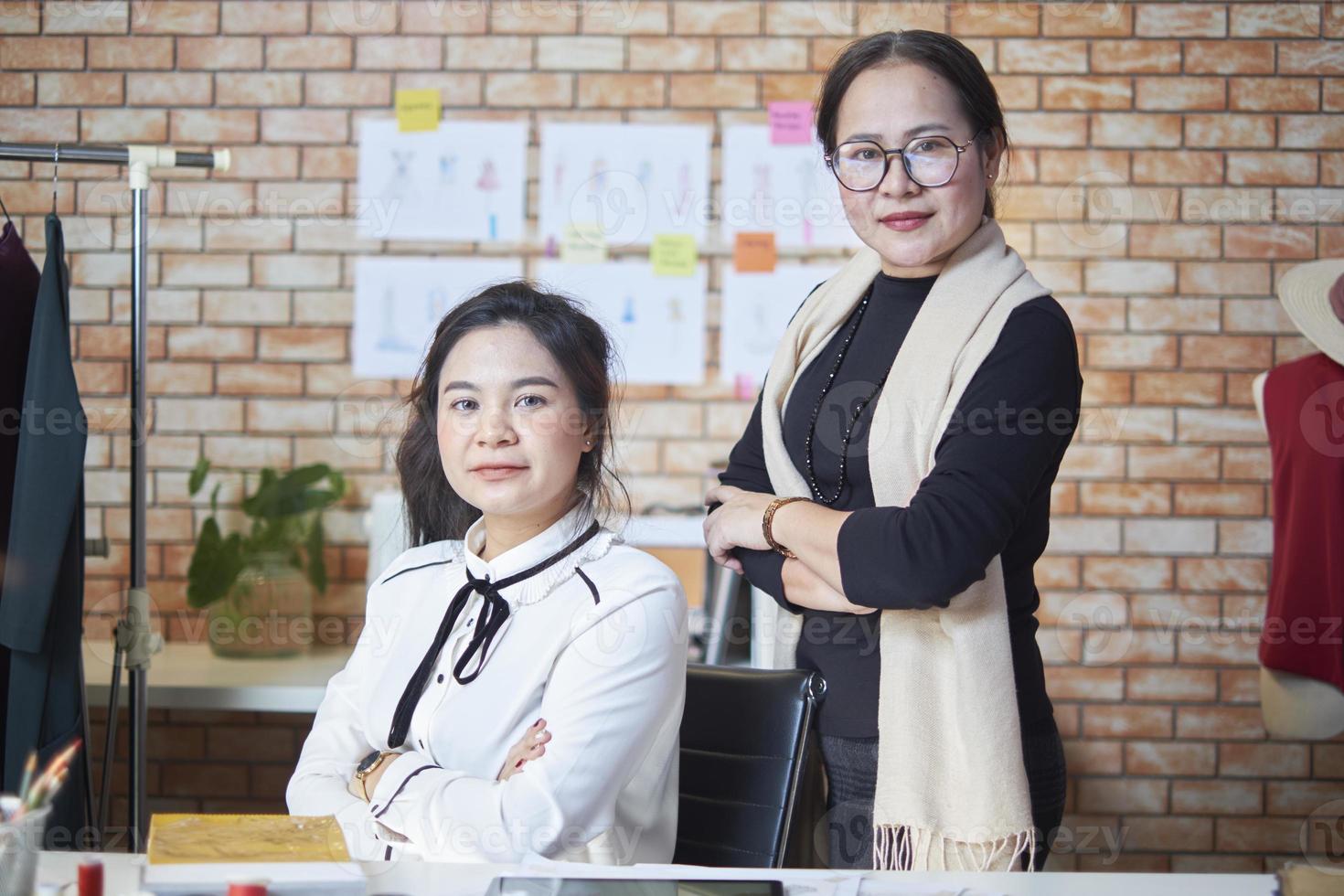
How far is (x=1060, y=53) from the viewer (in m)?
3.12

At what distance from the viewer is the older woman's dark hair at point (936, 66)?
1576mm

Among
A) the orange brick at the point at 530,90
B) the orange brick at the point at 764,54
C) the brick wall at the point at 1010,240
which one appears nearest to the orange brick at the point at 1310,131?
the brick wall at the point at 1010,240

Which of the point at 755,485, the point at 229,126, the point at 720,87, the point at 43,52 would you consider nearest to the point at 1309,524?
the point at 755,485

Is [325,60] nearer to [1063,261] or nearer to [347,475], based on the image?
[347,475]

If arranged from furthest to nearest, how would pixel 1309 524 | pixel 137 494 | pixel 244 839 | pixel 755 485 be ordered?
pixel 1309 524
pixel 137 494
pixel 755 485
pixel 244 839

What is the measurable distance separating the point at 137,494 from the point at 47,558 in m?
0.33

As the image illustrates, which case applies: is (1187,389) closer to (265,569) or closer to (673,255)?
(673,255)

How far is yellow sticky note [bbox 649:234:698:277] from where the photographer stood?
315cm

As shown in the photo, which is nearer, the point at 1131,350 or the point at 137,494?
the point at 137,494

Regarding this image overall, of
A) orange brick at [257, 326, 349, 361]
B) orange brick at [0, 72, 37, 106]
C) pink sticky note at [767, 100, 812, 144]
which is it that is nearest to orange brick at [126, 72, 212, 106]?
orange brick at [0, 72, 37, 106]

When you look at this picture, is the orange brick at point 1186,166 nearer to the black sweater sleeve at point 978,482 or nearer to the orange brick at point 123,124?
the black sweater sleeve at point 978,482

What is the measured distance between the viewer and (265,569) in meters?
2.87

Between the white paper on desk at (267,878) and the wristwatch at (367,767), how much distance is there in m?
0.43

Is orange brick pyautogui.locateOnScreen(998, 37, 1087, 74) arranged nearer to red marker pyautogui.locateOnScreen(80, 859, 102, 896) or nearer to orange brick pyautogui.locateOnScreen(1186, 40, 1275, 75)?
orange brick pyautogui.locateOnScreen(1186, 40, 1275, 75)
